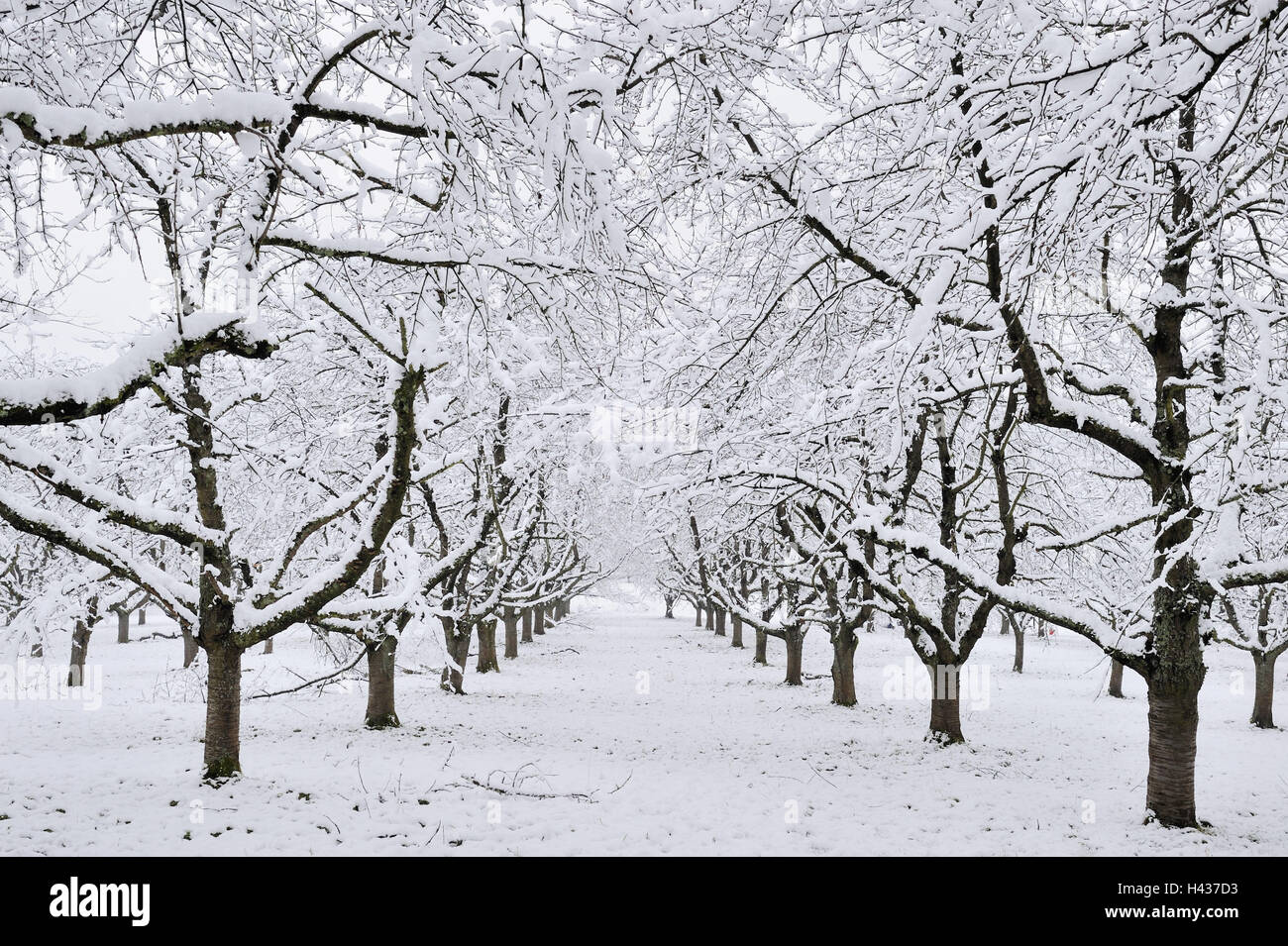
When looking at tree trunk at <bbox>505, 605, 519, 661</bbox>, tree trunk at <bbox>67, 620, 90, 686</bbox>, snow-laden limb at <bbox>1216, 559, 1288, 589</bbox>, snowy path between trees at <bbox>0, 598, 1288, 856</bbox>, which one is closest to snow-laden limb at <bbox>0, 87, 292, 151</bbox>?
snowy path between trees at <bbox>0, 598, 1288, 856</bbox>

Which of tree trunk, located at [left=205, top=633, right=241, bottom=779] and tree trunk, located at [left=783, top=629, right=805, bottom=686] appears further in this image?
tree trunk, located at [left=783, top=629, right=805, bottom=686]

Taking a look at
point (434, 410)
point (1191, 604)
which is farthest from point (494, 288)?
point (1191, 604)

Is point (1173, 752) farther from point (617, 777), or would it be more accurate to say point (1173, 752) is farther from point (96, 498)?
point (96, 498)

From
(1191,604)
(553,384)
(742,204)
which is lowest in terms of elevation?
(1191,604)

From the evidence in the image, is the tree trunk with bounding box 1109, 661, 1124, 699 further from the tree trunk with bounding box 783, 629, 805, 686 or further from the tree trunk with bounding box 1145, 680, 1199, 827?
the tree trunk with bounding box 1145, 680, 1199, 827

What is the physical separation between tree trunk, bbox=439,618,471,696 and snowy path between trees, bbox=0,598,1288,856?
656 millimetres

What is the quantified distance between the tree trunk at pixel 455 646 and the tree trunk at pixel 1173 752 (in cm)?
1138

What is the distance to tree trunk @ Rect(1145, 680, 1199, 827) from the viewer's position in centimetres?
636

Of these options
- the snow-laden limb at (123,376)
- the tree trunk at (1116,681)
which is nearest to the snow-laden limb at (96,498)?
the snow-laden limb at (123,376)

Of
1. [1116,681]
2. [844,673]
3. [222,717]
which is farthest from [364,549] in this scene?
[1116,681]
